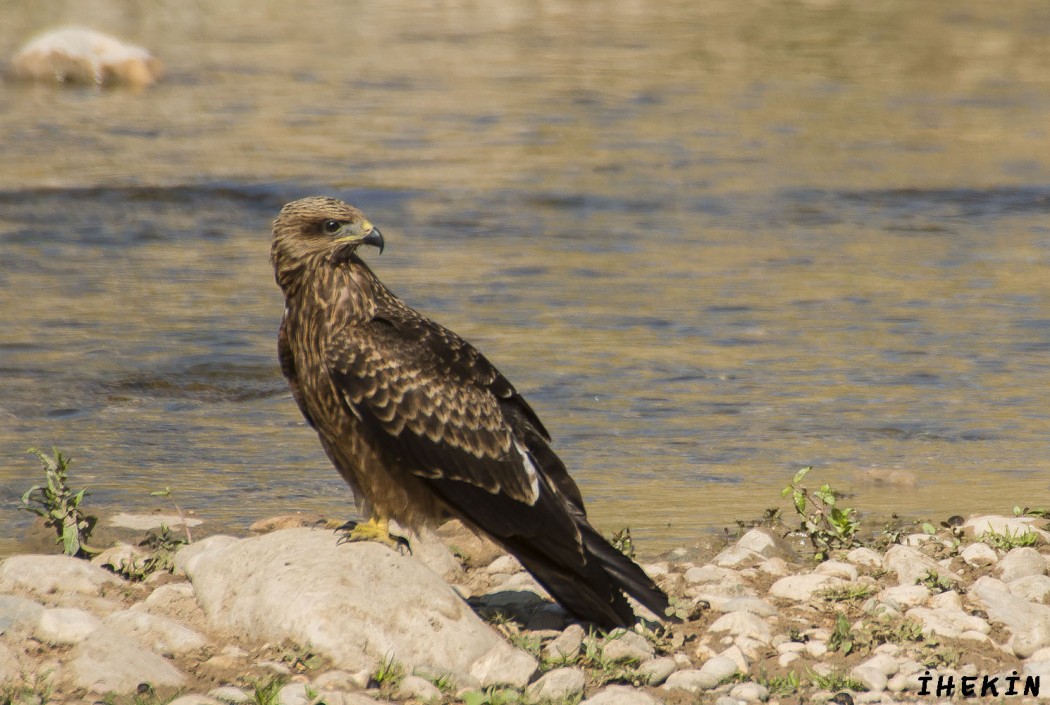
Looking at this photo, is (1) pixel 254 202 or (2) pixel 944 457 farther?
(1) pixel 254 202

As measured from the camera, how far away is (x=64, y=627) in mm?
5023

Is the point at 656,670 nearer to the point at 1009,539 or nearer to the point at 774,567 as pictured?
the point at 774,567

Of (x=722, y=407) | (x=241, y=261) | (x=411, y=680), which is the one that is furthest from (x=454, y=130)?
(x=411, y=680)

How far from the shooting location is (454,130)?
17.3m

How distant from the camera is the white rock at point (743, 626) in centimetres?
542

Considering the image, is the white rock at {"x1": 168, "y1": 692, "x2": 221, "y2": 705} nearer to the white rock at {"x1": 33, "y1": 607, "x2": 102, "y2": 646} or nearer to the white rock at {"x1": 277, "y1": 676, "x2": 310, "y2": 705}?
the white rock at {"x1": 277, "y1": 676, "x2": 310, "y2": 705}

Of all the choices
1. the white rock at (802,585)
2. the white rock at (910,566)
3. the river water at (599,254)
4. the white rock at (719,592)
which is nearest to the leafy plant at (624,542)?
the river water at (599,254)

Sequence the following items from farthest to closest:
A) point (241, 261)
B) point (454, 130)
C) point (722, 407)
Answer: point (454, 130)
point (241, 261)
point (722, 407)

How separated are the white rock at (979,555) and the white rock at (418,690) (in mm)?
2323

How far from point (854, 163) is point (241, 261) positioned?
662cm

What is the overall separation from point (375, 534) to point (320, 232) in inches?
44.6

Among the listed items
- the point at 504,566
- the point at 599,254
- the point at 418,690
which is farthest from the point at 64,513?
the point at 599,254

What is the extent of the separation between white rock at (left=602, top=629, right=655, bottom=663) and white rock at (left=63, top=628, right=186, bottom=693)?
4.49 ft

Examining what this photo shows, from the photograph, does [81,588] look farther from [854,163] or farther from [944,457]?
[854,163]
